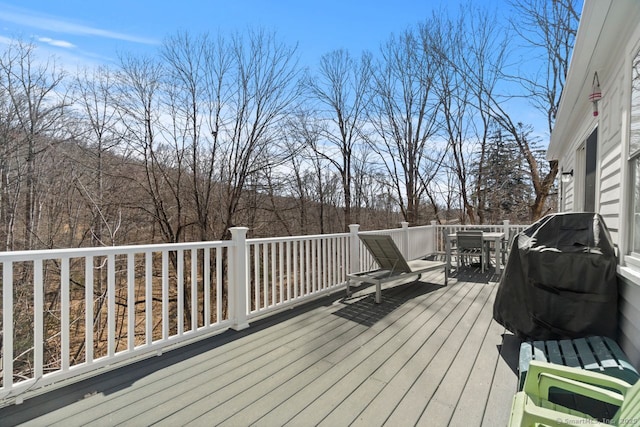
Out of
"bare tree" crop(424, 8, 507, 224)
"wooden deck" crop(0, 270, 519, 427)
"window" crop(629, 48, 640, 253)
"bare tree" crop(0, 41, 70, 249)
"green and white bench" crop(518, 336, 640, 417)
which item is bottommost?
"wooden deck" crop(0, 270, 519, 427)

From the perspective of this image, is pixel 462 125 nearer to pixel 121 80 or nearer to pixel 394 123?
pixel 394 123

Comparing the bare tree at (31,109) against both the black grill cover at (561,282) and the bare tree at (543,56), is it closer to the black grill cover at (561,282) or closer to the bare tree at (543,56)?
the black grill cover at (561,282)

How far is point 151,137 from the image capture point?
28.9 feet

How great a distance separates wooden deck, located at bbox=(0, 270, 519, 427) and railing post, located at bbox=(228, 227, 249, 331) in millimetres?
173

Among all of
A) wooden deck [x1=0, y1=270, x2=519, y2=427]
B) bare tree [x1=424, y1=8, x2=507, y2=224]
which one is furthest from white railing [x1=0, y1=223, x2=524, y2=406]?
bare tree [x1=424, y1=8, x2=507, y2=224]

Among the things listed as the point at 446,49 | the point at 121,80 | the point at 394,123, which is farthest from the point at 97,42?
the point at 446,49

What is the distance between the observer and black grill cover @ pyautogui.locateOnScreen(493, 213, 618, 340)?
2350mm

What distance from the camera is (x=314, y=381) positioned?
88.7 inches

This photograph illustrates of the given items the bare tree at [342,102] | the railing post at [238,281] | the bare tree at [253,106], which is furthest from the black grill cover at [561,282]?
the bare tree at [342,102]

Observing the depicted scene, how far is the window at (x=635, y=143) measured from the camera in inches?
80.4

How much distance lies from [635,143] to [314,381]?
2.66 m

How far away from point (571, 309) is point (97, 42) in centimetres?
972

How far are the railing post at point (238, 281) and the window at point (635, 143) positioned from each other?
3092 mm

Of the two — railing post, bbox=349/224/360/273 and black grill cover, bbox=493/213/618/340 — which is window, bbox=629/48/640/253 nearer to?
black grill cover, bbox=493/213/618/340
